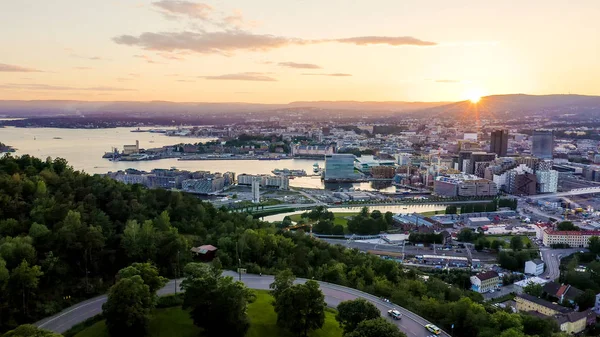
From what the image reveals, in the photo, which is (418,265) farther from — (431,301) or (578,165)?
(578,165)

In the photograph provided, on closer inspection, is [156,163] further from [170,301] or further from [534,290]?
[170,301]

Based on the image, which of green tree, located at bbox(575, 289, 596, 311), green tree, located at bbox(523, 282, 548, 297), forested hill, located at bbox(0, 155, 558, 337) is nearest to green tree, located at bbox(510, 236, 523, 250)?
green tree, located at bbox(523, 282, 548, 297)

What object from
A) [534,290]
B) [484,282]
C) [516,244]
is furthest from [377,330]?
[516,244]

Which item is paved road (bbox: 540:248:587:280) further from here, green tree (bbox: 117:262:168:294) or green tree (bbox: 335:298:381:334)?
green tree (bbox: 117:262:168:294)

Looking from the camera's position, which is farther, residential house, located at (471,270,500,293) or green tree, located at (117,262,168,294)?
residential house, located at (471,270,500,293)

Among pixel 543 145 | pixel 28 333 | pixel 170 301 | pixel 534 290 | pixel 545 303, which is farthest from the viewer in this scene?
pixel 543 145

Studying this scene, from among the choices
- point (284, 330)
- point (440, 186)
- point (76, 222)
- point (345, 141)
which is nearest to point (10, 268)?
point (76, 222)
